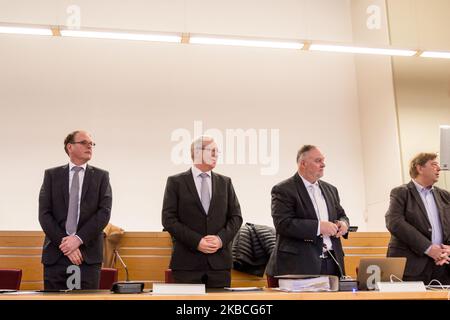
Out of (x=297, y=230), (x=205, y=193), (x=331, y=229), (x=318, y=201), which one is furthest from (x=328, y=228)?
(x=205, y=193)

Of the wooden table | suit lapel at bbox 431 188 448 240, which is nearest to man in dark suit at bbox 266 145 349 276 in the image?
suit lapel at bbox 431 188 448 240

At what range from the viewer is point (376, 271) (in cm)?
204

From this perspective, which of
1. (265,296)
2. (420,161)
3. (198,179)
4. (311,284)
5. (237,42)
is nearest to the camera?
(265,296)

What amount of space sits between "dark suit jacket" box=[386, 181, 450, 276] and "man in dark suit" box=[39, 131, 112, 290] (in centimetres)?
171

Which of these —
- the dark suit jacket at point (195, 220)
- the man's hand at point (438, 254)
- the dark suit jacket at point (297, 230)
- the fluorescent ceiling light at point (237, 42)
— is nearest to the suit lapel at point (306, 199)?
the dark suit jacket at point (297, 230)

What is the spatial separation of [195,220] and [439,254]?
4.62 ft

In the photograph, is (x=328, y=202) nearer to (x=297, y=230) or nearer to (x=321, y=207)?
(x=321, y=207)

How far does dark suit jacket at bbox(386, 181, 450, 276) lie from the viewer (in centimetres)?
296

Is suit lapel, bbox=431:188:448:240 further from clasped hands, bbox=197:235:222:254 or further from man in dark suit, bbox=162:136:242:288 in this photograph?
clasped hands, bbox=197:235:222:254

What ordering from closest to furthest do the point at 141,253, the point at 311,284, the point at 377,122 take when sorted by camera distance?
the point at 311,284 < the point at 141,253 < the point at 377,122

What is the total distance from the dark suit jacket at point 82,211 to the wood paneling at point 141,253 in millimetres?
1233

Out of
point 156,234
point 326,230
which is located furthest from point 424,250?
point 156,234
